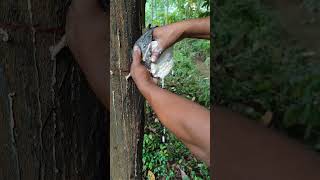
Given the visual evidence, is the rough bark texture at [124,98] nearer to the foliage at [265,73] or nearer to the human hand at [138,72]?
the human hand at [138,72]

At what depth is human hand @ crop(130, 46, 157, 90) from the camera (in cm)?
67

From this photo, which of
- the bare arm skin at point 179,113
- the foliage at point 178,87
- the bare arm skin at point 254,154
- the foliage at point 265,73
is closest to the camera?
the bare arm skin at point 254,154

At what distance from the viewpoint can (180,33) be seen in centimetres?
85

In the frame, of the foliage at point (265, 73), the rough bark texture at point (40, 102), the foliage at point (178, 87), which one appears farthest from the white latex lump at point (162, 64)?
the foliage at point (178, 87)

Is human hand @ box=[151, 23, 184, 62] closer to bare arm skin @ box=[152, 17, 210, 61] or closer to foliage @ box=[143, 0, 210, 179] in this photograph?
bare arm skin @ box=[152, 17, 210, 61]

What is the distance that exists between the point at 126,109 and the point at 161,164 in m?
2.30

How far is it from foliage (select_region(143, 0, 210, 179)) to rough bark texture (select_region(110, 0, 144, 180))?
82.0 inches

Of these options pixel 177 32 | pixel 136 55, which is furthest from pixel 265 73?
pixel 136 55

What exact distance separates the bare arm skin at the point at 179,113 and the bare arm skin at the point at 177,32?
9cm

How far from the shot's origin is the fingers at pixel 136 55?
682 mm

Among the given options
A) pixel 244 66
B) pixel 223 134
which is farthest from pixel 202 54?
pixel 223 134

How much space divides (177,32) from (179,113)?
0.73 feet

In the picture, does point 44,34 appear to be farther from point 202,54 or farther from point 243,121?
point 202,54

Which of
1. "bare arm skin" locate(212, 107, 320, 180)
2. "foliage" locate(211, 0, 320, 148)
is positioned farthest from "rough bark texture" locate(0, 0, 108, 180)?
A: "foliage" locate(211, 0, 320, 148)
